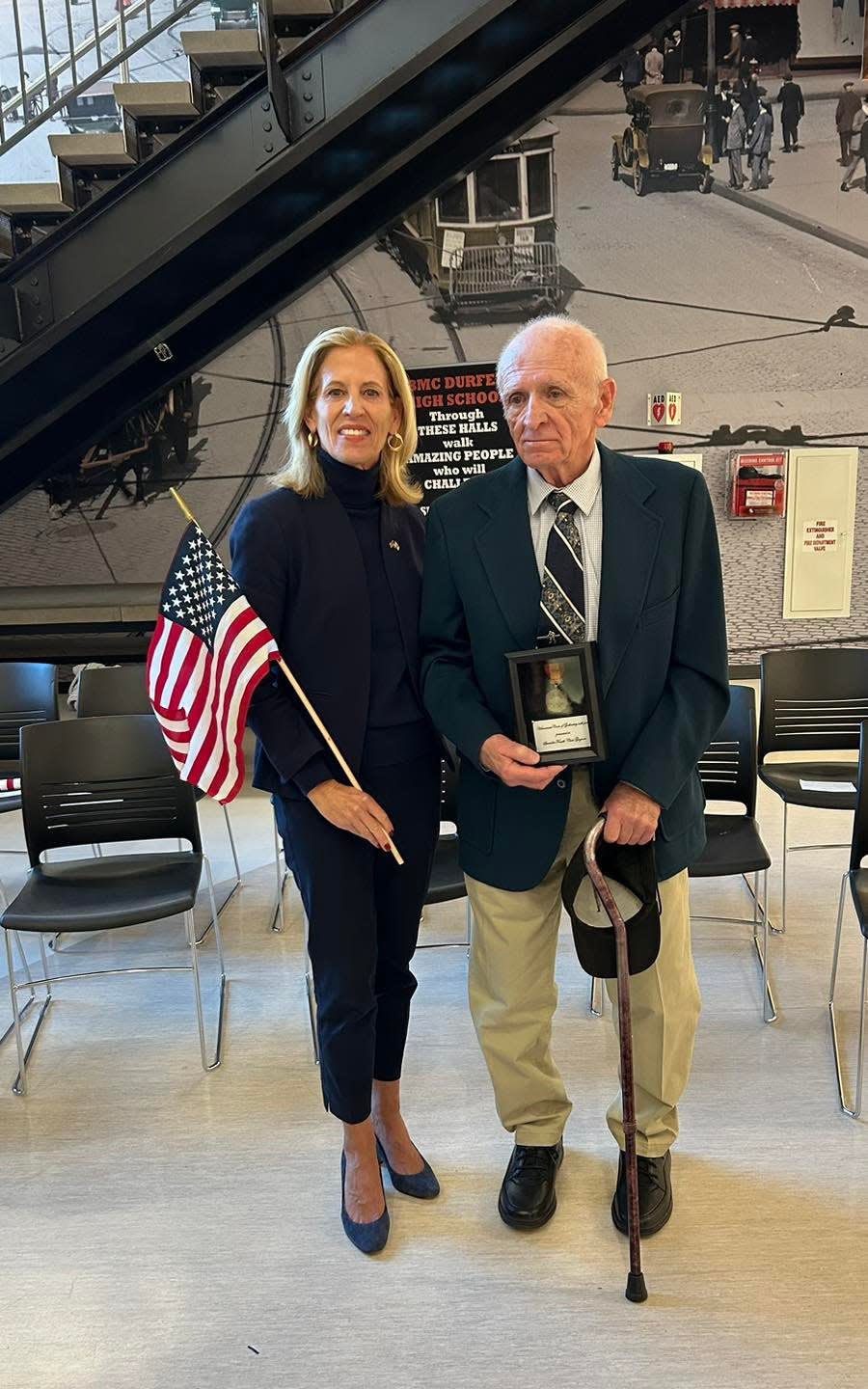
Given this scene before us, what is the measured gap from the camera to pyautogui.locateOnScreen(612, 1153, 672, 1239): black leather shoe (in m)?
2.07

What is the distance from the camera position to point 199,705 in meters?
1.94

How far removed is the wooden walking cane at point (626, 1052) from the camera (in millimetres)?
1773

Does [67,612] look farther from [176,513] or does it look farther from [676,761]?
[676,761]

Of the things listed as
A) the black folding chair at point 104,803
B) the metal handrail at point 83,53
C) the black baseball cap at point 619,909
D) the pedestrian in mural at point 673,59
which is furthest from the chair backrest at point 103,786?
the pedestrian in mural at point 673,59

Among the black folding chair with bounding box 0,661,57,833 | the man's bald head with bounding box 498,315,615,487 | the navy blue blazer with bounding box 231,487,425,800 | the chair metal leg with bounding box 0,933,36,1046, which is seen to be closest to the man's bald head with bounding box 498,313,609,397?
the man's bald head with bounding box 498,315,615,487

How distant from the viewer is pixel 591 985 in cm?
310

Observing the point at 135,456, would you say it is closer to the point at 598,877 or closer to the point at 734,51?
the point at 734,51

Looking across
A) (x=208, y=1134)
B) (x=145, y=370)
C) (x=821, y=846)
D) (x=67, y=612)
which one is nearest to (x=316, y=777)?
(x=208, y=1134)

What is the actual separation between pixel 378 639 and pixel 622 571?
0.50 m

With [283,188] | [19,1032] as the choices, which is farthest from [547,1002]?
[283,188]

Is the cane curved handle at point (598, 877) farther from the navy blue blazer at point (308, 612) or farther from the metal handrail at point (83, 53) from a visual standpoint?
the metal handrail at point (83, 53)

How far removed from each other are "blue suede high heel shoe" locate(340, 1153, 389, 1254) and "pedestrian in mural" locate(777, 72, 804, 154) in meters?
6.00

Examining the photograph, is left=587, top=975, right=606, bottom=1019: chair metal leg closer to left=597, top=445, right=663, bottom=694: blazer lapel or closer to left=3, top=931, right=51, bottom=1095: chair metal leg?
left=597, top=445, right=663, bottom=694: blazer lapel

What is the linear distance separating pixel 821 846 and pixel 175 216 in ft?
12.7
